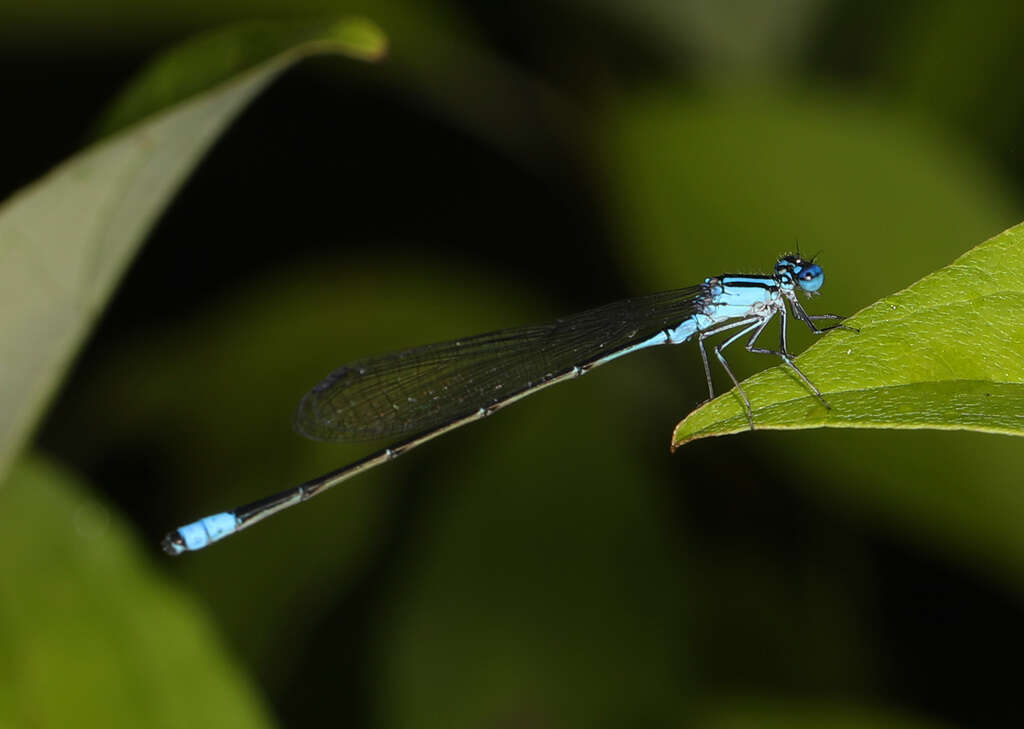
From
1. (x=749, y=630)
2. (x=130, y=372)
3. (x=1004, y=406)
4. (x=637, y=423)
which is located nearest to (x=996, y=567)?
(x=749, y=630)

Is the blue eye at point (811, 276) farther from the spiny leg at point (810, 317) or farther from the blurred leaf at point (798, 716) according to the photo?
the blurred leaf at point (798, 716)

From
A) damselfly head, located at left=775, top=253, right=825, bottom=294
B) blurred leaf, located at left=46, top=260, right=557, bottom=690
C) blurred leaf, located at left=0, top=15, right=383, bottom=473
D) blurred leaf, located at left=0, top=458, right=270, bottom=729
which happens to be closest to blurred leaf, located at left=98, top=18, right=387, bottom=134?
blurred leaf, located at left=0, top=15, right=383, bottom=473

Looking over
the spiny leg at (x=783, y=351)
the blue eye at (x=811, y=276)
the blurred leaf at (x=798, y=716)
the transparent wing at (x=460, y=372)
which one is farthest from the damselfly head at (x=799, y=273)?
the blurred leaf at (x=798, y=716)

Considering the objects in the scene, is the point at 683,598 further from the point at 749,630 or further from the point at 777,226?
the point at 777,226

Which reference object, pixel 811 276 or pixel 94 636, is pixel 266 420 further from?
pixel 811 276

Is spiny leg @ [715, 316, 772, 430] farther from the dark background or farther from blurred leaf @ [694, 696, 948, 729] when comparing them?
blurred leaf @ [694, 696, 948, 729]

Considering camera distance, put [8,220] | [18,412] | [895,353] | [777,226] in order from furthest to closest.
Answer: [777,226], [18,412], [8,220], [895,353]
